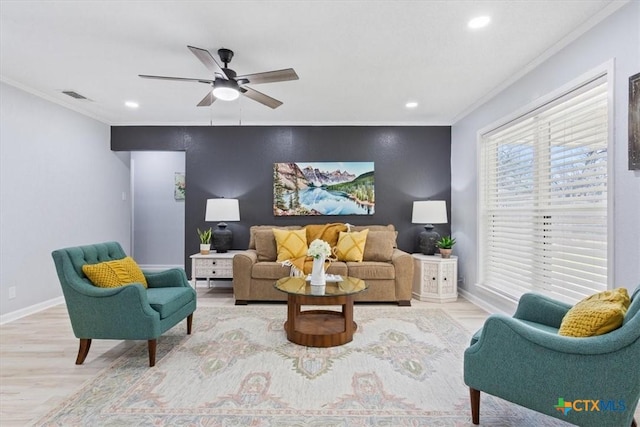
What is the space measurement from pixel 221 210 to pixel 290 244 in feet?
3.86

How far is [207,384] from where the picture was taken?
7.34 feet

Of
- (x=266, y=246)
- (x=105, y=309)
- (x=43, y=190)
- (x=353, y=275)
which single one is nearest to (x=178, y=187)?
(x=43, y=190)

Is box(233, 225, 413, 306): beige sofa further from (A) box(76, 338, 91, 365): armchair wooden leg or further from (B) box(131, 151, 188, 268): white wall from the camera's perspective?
(B) box(131, 151, 188, 268): white wall

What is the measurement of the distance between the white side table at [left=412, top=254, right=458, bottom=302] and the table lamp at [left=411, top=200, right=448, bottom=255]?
0.99 ft

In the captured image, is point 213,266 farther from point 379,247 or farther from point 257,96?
point 257,96

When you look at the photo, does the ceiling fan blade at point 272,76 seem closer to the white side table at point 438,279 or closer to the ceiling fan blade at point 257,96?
the ceiling fan blade at point 257,96

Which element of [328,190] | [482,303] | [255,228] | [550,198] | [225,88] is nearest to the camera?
[225,88]

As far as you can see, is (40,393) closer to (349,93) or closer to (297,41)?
(297,41)

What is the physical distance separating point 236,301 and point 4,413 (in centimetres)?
236

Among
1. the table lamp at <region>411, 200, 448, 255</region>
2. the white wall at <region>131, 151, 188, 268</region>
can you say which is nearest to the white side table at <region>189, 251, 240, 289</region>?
the white wall at <region>131, 151, 188, 268</region>

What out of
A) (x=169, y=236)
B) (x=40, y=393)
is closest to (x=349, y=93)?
(x=40, y=393)

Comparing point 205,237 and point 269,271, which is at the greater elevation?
point 205,237

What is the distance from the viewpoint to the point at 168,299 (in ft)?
8.79

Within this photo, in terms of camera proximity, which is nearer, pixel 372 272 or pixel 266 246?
pixel 372 272
